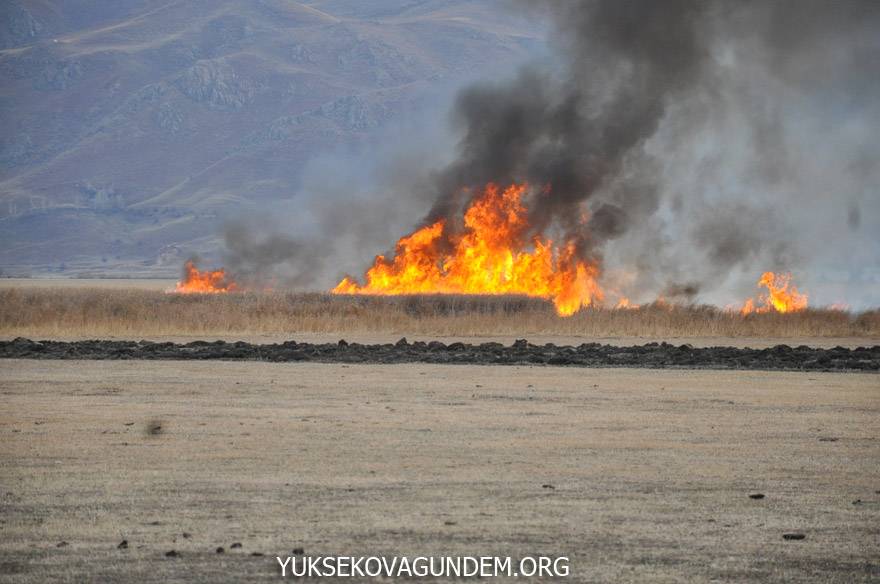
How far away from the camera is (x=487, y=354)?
42156 mm

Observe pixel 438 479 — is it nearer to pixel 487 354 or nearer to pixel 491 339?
pixel 487 354

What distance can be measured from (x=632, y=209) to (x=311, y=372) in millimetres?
53677

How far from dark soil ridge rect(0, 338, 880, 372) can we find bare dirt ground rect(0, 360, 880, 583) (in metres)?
8.50

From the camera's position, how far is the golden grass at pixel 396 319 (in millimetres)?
55625

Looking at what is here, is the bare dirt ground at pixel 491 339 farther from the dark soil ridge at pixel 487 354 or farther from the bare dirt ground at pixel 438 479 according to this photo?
the bare dirt ground at pixel 438 479

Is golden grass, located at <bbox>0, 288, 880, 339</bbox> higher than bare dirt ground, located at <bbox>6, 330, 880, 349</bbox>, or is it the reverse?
golden grass, located at <bbox>0, 288, 880, 339</bbox>

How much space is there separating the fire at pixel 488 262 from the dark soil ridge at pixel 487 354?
25.6m

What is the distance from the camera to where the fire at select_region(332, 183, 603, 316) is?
71625 millimetres

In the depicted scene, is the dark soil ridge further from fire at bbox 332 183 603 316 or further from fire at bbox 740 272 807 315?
fire at bbox 332 183 603 316

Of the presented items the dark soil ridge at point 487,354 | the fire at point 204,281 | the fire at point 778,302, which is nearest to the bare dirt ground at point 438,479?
the dark soil ridge at point 487,354

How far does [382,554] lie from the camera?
13.6 metres

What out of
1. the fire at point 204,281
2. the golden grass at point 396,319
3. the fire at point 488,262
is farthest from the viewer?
the fire at point 204,281

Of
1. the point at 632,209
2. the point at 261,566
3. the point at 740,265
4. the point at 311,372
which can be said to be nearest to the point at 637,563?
the point at 261,566

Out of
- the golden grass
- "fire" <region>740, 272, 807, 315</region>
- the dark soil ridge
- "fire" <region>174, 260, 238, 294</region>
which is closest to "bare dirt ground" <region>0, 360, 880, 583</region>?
the dark soil ridge
